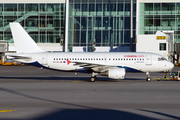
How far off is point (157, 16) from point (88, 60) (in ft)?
157

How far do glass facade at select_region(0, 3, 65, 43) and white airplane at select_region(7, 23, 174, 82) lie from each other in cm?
5037

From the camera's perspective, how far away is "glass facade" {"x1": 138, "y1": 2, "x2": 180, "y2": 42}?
7669cm

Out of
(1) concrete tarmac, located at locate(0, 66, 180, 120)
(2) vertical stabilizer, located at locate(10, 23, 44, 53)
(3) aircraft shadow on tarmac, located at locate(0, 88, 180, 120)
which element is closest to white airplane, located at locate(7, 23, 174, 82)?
(2) vertical stabilizer, located at locate(10, 23, 44, 53)

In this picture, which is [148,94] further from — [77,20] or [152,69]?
[77,20]

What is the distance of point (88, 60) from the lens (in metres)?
34.0

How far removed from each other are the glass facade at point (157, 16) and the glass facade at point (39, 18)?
22.9m

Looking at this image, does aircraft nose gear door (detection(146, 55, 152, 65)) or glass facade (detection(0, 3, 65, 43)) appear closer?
aircraft nose gear door (detection(146, 55, 152, 65))

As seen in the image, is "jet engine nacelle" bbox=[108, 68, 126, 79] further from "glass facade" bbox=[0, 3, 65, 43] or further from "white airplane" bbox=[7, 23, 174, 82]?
"glass facade" bbox=[0, 3, 65, 43]

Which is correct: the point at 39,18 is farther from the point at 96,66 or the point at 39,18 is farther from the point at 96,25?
the point at 96,66

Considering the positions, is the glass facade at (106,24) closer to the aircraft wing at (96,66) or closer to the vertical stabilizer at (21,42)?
the vertical stabilizer at (21,42)

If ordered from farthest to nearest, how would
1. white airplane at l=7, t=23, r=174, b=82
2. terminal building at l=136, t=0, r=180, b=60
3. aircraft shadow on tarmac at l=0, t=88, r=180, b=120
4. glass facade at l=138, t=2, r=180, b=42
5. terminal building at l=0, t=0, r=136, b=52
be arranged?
glass facade at l=138, t=2, r=180, b=42, terminal building at l=136, t=0, r=180, b=60, terminal building at l=0, t=0, r=136, b=52, white airplane at l=7, t=23, r=174, b=82, aircraft shadow on tarmac at l=0, t=88, r=180, b=120

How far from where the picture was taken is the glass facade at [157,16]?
76688 mm

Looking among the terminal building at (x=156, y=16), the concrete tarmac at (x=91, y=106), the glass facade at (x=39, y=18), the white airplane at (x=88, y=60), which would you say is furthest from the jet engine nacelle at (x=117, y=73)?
the glass facade at (x=39, y=18)

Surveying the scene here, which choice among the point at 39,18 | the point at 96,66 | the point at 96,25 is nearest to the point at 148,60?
the point at 96,66
